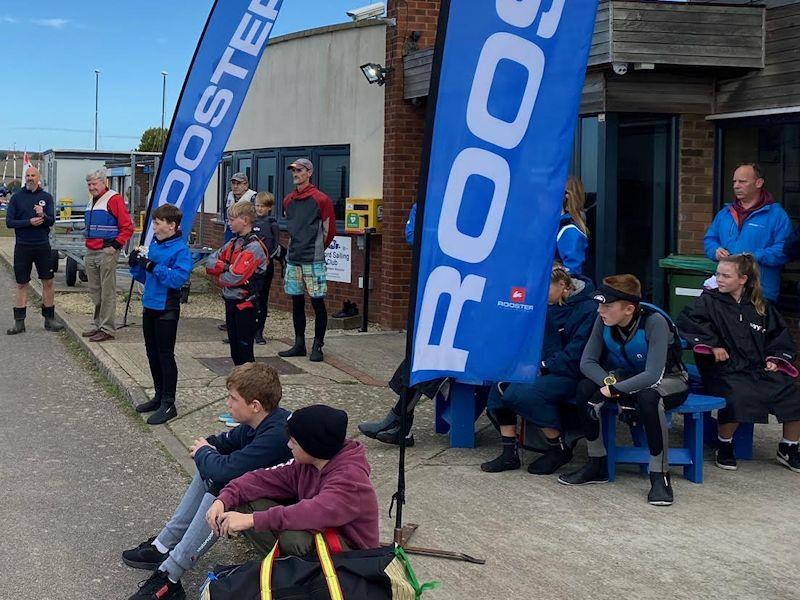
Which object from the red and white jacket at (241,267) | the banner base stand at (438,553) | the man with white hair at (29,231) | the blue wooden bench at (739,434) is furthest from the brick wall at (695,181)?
the man with white hair at (29,231)

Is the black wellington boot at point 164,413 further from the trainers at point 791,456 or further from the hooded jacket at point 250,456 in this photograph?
the trainers at point 791,456

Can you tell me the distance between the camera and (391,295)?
12.0 m

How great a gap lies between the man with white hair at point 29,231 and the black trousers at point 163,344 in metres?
5.01

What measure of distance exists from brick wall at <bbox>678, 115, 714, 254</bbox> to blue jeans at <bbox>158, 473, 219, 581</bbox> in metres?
6.05

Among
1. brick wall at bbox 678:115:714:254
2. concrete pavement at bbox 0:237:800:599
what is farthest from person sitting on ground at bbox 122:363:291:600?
brick wall at bbox 678:115:714:254

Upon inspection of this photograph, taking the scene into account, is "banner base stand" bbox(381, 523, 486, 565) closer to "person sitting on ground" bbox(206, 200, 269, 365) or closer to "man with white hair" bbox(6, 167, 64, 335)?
"person sitting on ground" bbox(206, 200, 269, 365)

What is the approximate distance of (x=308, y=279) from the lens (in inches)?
388

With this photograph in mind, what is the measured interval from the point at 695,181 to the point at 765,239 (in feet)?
6.25

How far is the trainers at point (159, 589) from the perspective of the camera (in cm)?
438

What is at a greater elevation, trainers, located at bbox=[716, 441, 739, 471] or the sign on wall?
the sign on wall

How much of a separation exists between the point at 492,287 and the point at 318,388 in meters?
4.18

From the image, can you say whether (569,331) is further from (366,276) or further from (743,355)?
(366,276)

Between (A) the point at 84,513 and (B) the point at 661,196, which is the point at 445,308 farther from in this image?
(B) the point at 661,196

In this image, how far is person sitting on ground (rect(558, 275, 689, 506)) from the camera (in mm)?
5680
